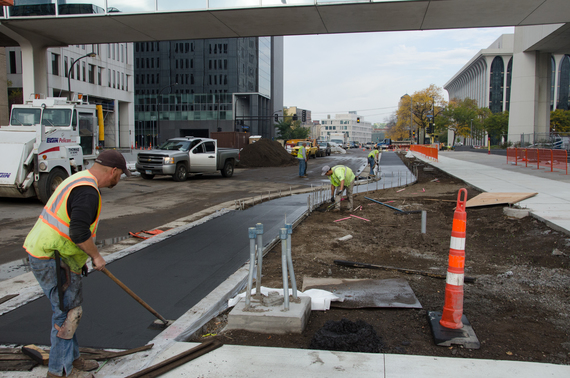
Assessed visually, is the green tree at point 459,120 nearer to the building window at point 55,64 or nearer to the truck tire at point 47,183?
the building window at point 55,64

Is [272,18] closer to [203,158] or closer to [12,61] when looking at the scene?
[203,158]

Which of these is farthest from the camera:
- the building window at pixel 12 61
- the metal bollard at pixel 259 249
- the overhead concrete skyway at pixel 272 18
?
the building window at pixel 12 61

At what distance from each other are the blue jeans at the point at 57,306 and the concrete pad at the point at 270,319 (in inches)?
58.8

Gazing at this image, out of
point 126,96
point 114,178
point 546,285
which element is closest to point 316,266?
point 546,285

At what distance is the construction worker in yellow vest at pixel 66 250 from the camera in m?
3.20

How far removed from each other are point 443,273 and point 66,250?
4.86 metres

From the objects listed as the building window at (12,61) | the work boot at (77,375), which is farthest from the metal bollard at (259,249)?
the building window at (12,61)

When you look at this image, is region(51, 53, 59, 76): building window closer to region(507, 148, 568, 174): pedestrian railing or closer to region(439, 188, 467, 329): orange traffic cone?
region(507, 148, 568, 174): pedestrian railing

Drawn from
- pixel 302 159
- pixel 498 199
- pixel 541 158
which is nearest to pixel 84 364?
pixel 498 199

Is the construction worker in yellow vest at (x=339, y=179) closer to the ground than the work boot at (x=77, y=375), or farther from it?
farther from it

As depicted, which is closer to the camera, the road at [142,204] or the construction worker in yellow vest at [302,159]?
the road at [142,204]

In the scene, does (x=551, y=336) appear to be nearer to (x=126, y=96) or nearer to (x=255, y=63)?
(x=126, y=96)

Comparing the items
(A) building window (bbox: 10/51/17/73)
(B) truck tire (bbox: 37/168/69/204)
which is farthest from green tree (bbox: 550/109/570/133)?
(A) building window (bbox: 10/51/17/73)

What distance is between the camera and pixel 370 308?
478cm
